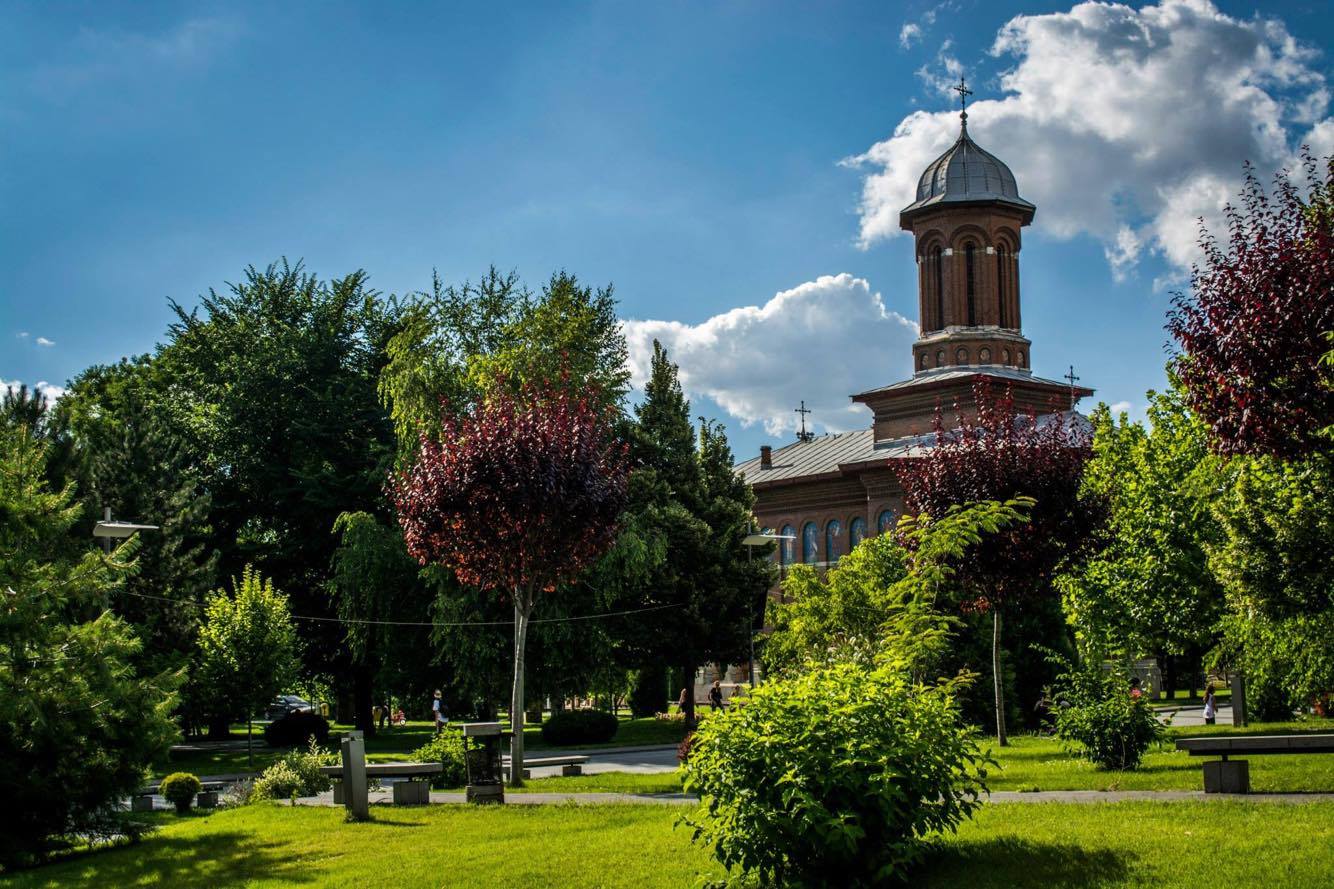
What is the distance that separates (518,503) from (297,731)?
64.8 ft

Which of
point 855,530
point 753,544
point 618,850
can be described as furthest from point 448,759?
point 855,530

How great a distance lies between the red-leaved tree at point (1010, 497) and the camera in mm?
20688

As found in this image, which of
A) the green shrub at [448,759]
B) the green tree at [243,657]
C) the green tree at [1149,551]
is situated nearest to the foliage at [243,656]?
the green tree at [243,657]

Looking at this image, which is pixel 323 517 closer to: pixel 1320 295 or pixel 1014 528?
pixel 1014 528

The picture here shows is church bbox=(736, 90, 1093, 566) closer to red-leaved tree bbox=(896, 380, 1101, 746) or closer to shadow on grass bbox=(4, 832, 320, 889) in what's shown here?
red-leaved tree bbox=(896, 380, 1101, 746)

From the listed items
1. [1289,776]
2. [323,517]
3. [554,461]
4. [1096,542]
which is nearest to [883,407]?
[323,517]

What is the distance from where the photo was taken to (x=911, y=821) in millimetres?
8875

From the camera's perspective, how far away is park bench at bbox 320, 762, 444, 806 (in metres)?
16.3

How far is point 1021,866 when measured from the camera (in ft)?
30.4

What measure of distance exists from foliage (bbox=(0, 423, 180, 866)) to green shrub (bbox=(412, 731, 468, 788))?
457cm

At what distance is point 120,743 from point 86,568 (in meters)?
2.34

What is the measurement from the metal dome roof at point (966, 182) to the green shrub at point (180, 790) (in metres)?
39.0

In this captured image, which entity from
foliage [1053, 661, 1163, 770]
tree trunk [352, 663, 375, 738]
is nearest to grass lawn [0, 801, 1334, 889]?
foliage [1053, 661, 1163, 770]

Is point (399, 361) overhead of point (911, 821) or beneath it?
overhead
